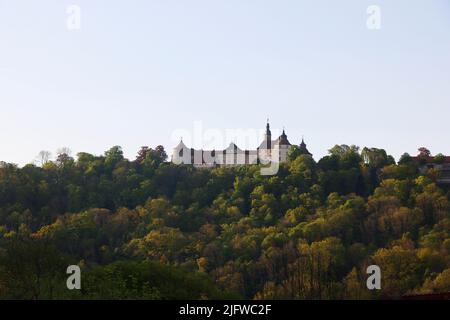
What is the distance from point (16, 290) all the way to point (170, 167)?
103271 mm

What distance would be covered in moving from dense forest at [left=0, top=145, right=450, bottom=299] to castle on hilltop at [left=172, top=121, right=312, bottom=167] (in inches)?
409

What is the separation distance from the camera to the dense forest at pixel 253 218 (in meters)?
103

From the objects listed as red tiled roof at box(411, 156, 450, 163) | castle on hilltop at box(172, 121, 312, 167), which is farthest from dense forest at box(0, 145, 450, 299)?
castle on hilltop at box(172, 121, 312, 167)

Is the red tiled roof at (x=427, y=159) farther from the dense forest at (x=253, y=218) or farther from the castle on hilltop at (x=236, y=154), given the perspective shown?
the castle on hilltop at (x=236, y=154)

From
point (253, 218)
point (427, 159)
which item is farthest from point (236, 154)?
point (253, 218)

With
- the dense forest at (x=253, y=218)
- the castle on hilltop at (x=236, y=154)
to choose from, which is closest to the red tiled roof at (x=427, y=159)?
the dense forest at (x=253, y=218)

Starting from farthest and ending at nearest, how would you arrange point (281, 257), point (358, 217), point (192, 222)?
point (192, 222), point (358, 217), point (281, 257)

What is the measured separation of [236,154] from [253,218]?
37.8 m

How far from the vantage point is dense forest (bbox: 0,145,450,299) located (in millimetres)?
102812

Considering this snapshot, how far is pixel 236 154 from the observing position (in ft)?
567

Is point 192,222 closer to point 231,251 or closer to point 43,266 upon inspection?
point 231,251

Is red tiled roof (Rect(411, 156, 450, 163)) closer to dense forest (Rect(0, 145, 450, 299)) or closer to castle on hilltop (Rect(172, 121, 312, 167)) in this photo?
dense forest (Rect(0, 145, 450, 299))
